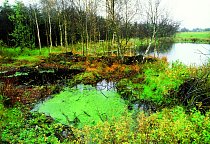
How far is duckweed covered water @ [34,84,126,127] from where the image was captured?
1041 centimetres

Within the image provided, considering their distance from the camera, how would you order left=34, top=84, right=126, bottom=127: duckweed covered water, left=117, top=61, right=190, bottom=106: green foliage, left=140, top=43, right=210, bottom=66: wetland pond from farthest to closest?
1. left=140, top=43, right=210, bottom=66: wetland pond
2. left=117, top=61, right=190, bottom=106: green foliage
3. left=34, top=84, right=126, bottom=127: duckweed covered water

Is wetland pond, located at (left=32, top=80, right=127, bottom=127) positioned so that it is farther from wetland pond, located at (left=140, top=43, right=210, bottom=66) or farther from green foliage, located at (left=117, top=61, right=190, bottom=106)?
wetland pond, located at (left=140, top=43, right=210, bottom=66)

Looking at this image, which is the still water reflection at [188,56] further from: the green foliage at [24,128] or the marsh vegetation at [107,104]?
the green foliage at [24,128]

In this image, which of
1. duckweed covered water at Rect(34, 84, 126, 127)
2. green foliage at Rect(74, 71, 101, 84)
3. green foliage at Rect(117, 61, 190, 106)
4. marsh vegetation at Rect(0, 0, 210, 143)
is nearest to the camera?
marsh vegetation at Rect(0, 0, 210, 143)

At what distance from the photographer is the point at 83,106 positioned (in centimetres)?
1199

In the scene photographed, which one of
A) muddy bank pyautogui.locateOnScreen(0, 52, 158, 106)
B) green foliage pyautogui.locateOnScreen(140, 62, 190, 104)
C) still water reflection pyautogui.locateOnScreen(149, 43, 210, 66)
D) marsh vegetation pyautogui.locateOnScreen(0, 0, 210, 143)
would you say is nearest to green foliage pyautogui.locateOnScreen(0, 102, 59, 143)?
marsh vegetation pyautogui.locateOnScreen(0, 0, 210, 143)

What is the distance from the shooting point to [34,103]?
42.4ft

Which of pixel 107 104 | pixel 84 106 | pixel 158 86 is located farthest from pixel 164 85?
pixel 84 106

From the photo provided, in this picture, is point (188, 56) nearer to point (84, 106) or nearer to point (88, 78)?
point (88, 78)

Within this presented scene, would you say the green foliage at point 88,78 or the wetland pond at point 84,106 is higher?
the green foliage at point 88,78

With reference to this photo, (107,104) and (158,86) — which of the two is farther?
(158,86)

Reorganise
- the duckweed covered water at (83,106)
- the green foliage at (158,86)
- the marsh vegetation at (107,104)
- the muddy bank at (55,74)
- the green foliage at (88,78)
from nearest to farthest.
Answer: the marsh vegetation at (107,104)
the duckweed covered water at (83,106)
the green foliage at (158,86)
the muddy bank at (55,74)
the green foliage at (88,78)

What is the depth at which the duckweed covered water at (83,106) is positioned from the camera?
10413 millimetres

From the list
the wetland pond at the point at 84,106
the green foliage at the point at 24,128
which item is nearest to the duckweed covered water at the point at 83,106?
the wetland pond at the point at 84,106
